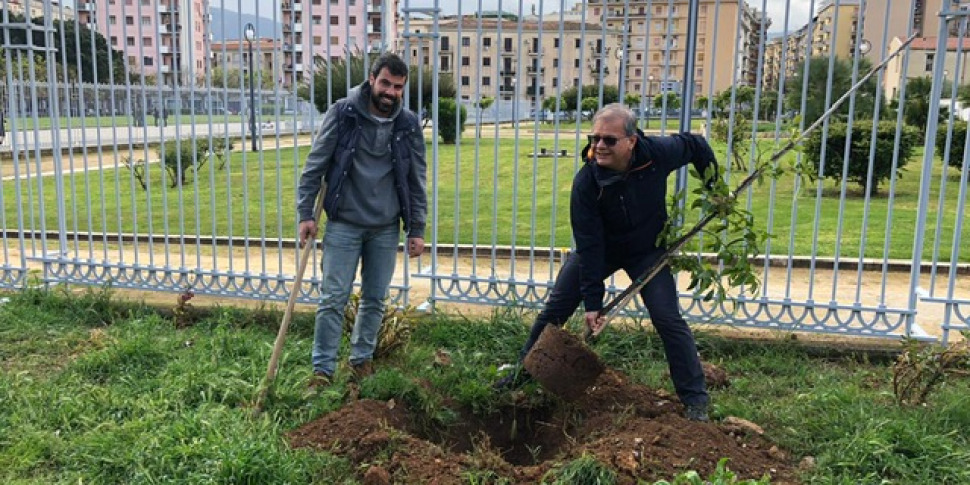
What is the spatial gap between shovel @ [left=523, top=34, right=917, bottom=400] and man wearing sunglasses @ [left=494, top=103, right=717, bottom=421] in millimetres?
99

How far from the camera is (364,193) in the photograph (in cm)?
428

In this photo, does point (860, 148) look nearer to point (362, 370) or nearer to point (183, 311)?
point (362, 370)

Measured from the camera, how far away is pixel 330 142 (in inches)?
166

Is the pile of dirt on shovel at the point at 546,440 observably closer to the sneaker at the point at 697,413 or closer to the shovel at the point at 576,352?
the sneaker at the point at 697,413

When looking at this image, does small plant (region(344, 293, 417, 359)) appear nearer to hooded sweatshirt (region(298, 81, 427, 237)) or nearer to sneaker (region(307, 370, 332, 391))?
sneaker (region(307, 370, 332, 391))

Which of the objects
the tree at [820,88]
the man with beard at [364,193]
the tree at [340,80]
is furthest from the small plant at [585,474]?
the tree at [820,88]

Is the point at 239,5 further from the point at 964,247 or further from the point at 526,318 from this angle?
the point at 964,247

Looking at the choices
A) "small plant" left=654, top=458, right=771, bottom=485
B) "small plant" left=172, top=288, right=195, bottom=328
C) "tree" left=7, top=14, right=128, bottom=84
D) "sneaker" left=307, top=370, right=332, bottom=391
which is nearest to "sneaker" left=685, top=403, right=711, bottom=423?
"small plant" left=654, top=458, right=771, bottom=485

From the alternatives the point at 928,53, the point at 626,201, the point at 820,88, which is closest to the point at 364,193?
the point at 626,201

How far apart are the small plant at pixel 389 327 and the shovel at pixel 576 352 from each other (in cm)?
124

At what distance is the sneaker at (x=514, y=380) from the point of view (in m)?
4.34

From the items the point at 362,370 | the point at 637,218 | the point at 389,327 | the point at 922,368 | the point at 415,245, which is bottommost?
the point at 362,370

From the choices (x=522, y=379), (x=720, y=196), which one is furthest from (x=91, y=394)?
(x=720, y=196)

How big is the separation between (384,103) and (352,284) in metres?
1.06
